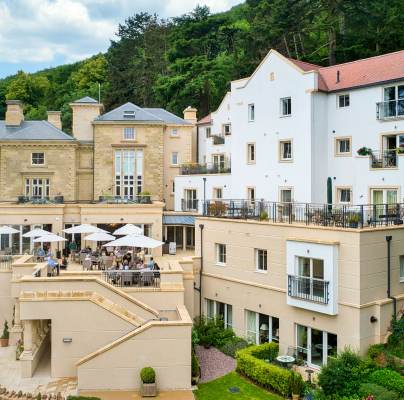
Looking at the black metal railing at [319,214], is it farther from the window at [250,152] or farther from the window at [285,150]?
the window at [250,152]

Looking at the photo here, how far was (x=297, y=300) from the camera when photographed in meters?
22.3

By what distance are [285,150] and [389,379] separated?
660 inches

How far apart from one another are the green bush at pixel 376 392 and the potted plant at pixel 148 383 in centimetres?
808

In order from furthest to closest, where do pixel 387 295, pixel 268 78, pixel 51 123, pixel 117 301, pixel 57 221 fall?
pixel 51 123, pixel 57 221, pixel 268 78, pixel 117 301, pixel 387 295

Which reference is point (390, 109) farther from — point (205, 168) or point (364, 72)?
point (205, 168)

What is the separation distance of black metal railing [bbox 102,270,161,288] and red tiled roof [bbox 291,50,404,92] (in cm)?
1513

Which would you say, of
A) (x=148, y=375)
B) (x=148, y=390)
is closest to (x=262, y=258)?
(x=148, y=375)

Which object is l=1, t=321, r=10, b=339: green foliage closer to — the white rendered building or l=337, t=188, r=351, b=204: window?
the white rendered building

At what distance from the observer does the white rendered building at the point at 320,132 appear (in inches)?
1088

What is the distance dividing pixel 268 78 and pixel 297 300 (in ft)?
52.4

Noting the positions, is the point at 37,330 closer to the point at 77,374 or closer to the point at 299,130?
the point at 77,374

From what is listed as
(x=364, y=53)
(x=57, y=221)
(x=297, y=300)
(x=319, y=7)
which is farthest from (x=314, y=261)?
(x=319, y=7)

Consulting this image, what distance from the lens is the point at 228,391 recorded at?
66.7ft

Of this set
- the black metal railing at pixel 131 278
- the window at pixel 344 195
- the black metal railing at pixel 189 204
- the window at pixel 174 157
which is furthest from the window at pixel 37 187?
the window at pixel 344 195
